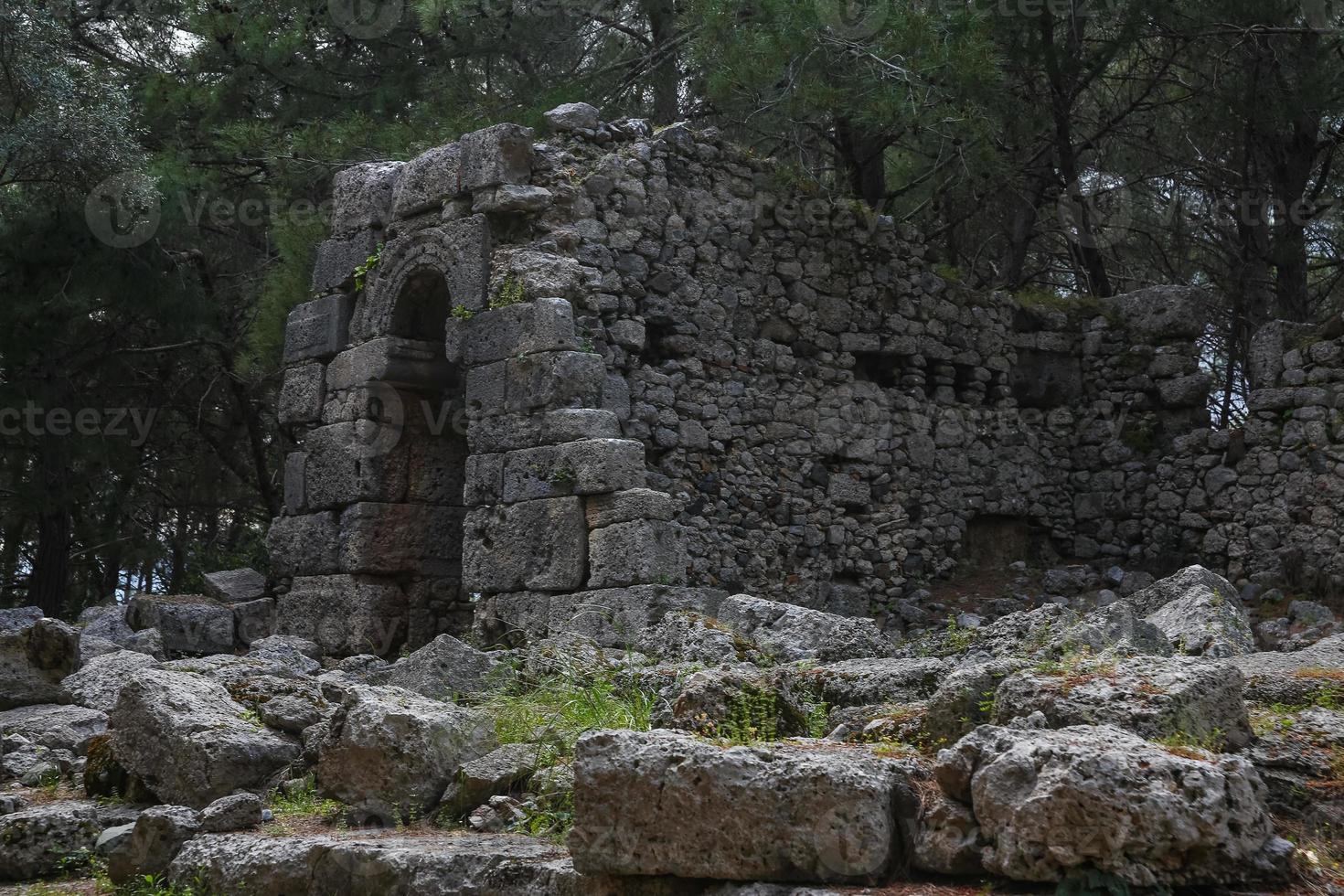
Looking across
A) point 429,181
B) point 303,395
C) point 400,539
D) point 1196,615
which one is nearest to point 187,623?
point 400,539

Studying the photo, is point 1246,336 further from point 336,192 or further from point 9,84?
point 9,84

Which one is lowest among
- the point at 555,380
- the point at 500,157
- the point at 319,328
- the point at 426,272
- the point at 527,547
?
the point at 527,547

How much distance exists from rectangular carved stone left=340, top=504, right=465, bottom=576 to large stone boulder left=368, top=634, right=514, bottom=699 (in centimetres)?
442

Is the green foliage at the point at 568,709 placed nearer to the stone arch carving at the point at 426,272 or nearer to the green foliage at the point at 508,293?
the green foliage at the point at 508,293

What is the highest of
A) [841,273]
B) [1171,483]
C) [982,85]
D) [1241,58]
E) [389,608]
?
[1241,58]

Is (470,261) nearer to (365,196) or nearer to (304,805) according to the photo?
(365,196)

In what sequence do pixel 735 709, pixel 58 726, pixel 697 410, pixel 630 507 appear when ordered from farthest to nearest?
1. pixel 697 410
2. pixel 630 507
3. pixel 58 726
4. pixel 735 709

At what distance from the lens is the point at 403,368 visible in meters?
11.7

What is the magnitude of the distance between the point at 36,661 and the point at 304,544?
12.3ft

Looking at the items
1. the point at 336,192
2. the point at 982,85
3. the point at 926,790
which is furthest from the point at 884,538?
the point at 926,790

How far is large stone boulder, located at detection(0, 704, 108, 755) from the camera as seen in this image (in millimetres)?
6906

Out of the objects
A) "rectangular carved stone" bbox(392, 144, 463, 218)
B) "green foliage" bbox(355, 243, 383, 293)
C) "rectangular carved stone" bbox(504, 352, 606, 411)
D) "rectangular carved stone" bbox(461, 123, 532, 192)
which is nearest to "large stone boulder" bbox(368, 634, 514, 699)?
"rectangular carved stone" bbox(504, 352, 606, 411)

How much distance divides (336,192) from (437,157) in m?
1.38

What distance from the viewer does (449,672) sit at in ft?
22.6
